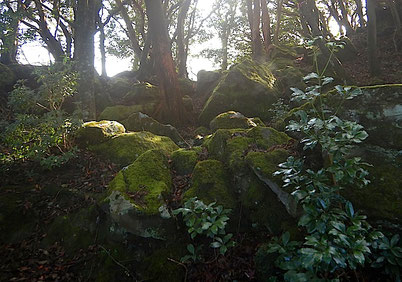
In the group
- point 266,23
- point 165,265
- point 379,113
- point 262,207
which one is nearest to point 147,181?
point 165,265

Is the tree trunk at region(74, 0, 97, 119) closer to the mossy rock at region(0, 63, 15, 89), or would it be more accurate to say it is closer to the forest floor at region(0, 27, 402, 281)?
the forest floor at region(0, 27, 402, 281)

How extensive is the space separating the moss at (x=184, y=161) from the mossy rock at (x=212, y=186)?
0.48 m

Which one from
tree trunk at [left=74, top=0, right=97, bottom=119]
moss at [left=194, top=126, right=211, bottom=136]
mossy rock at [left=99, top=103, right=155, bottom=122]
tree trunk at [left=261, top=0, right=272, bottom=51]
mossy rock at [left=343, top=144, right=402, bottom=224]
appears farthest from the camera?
tree trunk at [left=261, top=0, right=272, bottom=51]

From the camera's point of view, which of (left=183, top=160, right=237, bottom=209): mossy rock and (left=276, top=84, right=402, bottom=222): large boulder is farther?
(left=183, top=160, right=237, bottom=209): mossy rock

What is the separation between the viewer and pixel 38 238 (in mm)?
3883

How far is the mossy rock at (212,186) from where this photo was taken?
3.76 metres

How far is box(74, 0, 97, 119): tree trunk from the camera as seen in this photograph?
779cm

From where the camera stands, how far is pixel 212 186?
12.9 feet

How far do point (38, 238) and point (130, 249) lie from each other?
62.2 inches

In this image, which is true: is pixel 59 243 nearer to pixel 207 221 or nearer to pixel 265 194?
pixel 207 221

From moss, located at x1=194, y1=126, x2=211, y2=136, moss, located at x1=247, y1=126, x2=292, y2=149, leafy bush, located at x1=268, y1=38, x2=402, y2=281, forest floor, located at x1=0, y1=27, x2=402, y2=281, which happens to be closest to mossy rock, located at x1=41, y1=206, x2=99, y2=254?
forest floor, located at x1=0, y1=27, x2=402, y2=281

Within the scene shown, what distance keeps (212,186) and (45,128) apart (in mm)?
3504

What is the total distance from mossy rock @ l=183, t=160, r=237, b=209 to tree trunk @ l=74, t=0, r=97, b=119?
5.21 m

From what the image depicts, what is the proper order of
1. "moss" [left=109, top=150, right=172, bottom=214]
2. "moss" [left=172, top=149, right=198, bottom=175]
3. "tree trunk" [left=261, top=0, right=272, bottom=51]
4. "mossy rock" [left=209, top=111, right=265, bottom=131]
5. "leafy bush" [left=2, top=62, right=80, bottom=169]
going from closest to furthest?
"moss" [left=109, top=150, right=172, bottom=214] < "leafy bush" [left=2, top=62, right=80, bottom=169] < "moss" [left=172, top=149, right=198, bottom=175] < "mossy rock" [left=209, top=111, right=265, bottom=131] < "tree trunk" [left=261, top=0, right=272, bottom=51]
